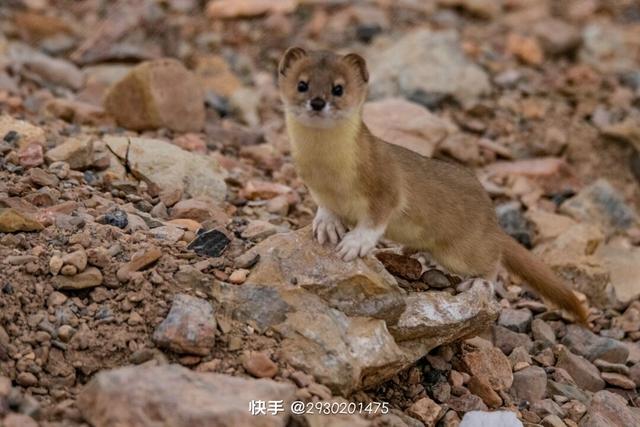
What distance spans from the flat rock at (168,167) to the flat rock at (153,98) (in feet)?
2.45

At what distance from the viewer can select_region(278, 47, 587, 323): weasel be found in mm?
4168

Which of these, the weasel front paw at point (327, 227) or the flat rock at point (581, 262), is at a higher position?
the weasel front paw at point (327, 227)

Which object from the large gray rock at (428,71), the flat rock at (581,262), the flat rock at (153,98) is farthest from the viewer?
the large gray rock at (428,71)

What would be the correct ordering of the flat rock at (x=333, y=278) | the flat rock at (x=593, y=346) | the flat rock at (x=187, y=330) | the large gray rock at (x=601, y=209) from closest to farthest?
the flat rock at (x=187, y=330)
the flat rock at (x=333, y=278)
the flat rock at (x=593, y=346)
the large gray rock at (x=601, y=209)

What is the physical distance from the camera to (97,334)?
3.67 m

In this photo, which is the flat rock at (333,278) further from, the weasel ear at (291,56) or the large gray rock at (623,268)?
the large gray rock at (623,268)

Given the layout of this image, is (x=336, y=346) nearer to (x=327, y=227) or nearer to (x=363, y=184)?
(x=327, y=227)

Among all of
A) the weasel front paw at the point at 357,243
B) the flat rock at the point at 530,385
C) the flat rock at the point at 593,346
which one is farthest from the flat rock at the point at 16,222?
the flat rock at the point at 593,346

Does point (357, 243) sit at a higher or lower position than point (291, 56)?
lower

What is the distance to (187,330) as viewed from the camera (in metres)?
3.60

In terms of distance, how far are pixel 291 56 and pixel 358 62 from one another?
0.31m

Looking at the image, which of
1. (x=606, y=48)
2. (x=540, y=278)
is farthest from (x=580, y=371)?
(x=606, y=48)

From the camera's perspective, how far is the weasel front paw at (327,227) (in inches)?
167

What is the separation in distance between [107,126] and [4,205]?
199cm
